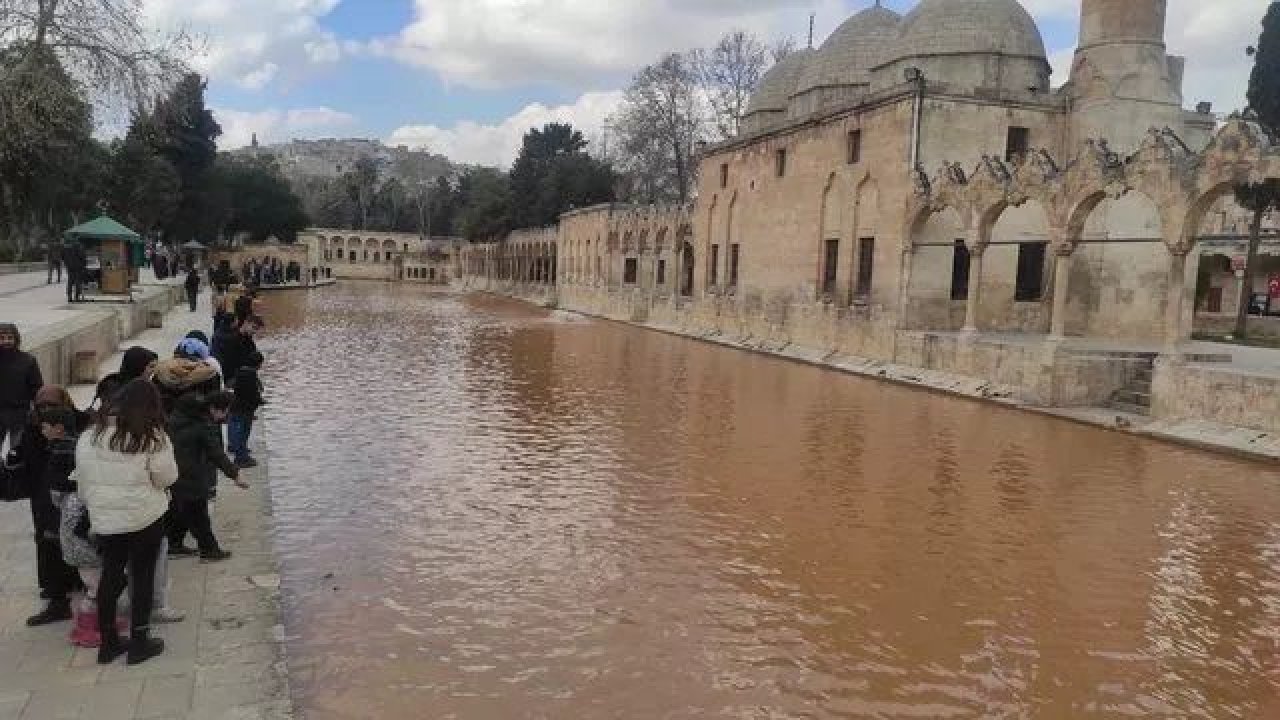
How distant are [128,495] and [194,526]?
1798 mm

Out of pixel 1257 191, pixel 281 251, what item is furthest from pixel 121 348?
pixel 281 251

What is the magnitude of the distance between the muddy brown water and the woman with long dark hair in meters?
0.93

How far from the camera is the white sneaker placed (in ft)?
16.9

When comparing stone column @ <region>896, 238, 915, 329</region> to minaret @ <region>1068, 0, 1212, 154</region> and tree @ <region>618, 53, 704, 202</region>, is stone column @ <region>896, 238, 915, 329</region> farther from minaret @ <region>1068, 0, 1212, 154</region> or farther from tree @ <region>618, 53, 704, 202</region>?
tree @ <region>618, 53, 704, 202</region>

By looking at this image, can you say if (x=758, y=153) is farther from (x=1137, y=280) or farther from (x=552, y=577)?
(x=552, y=577)

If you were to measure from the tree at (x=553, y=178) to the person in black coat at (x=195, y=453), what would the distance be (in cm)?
5515

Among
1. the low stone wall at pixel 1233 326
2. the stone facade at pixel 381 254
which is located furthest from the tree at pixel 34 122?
the stone facade at pixel 381 254

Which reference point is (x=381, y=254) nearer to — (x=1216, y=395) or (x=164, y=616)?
(x=1216, y=395)

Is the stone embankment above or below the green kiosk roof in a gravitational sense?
below

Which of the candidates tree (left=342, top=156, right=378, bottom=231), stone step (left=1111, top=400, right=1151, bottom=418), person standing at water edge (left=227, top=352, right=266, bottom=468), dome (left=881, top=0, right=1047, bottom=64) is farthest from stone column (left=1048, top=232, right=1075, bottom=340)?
tree (left=342, top=156, right=378, bottom=231)

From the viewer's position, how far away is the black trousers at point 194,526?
6113mm

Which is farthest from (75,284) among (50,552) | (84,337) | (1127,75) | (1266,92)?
(1266,92)

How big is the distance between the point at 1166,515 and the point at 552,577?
21.9ft

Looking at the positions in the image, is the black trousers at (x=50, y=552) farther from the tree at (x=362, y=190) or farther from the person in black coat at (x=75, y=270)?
the tree at (x=362, y=190)
